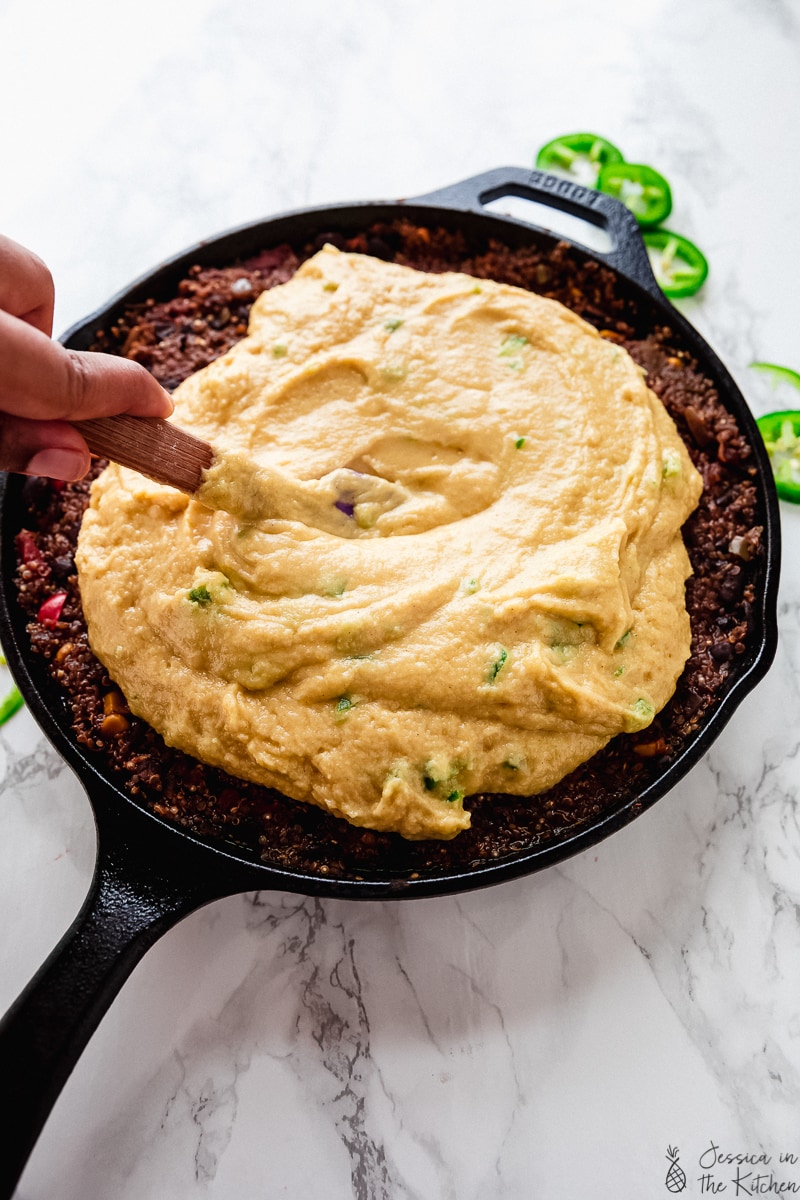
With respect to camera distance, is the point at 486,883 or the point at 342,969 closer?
the point at 486,883

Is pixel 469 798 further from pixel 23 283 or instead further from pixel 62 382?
pixel 23 283

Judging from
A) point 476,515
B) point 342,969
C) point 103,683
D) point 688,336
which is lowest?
point 342,969

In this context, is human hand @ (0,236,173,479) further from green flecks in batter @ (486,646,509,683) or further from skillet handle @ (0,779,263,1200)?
green flecks in batter @ (486,646,509,683)

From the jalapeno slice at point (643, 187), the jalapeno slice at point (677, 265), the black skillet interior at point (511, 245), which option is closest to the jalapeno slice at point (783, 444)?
the black skillet interior at point (511, 245)

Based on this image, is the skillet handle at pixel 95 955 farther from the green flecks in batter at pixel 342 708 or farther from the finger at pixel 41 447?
the finger at pixel 41 447

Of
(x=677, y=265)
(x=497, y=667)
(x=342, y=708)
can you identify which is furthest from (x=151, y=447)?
(x=677, y=265)

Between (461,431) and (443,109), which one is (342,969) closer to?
(461,431)

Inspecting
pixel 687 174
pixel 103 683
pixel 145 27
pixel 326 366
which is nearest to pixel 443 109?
pixel 687 174
